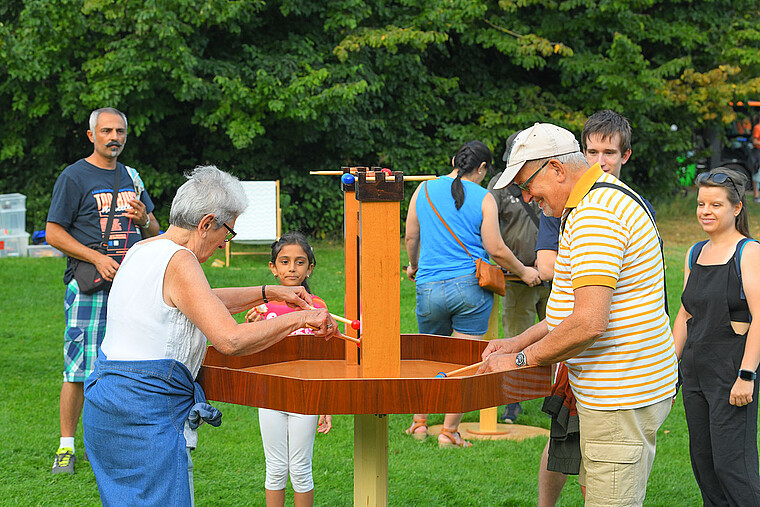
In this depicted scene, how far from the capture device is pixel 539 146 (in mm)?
2793

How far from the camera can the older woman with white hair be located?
2.76 m

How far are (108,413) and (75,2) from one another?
11.8 meters

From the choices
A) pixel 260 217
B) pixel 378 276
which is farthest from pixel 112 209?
pixel 260 217

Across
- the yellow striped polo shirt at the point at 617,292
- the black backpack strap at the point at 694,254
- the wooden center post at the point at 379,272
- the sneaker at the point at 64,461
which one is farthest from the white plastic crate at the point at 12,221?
the yellow striped polo shirt at the point at 617,292

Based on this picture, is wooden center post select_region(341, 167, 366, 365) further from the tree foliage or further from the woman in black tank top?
the tree foliage

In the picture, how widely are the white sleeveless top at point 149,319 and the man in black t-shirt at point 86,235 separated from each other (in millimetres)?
2136

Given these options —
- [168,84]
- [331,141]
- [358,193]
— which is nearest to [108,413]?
[358,193]

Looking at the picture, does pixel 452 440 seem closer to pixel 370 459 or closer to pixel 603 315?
pixel 370 459

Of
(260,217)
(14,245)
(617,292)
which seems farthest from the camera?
(14,245)

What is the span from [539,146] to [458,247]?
260 centimetres

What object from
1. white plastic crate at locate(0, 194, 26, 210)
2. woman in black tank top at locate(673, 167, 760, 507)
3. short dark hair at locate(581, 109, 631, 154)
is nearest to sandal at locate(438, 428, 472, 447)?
woman in black tank top at locate(673, 167, 760, 507)

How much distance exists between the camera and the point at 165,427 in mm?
2797

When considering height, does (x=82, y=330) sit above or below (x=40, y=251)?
below

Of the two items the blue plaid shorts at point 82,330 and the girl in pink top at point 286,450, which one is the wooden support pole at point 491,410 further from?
the blue plaid shorts at point 82,330
